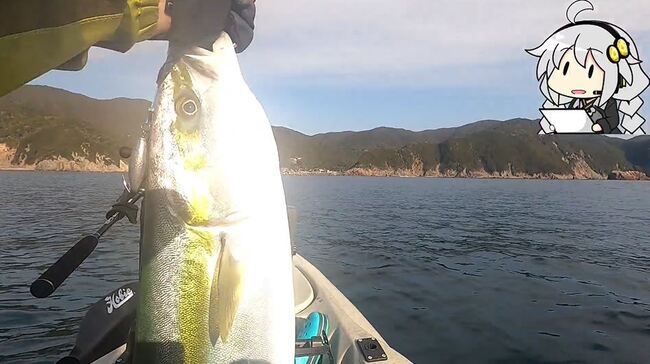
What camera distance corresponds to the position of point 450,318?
11672 mm

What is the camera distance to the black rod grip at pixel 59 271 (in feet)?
7.80

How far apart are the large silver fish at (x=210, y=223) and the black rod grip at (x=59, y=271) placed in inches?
30.2

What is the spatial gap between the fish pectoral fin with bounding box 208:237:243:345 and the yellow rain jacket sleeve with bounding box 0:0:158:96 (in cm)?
88

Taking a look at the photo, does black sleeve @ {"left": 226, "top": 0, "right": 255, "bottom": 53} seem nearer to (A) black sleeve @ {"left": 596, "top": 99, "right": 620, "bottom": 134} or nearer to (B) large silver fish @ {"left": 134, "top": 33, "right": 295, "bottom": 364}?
(B) large silver fish @ {"left": 134, "top": 33, "right": 295, "bottom": 364}

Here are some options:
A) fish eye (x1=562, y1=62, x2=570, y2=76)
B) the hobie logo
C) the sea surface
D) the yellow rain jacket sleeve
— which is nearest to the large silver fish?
the yellow rain jacket sleeve

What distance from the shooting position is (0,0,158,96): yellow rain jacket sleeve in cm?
148

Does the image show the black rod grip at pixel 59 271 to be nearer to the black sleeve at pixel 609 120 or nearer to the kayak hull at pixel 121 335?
the kayak hull at pixel 121 335

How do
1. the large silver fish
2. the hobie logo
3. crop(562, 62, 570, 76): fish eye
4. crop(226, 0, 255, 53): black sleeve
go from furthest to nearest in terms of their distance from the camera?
1. crop(562, 62, 570, 76): fish eye
2. the hobie logo
3. crop(226, 0, 255, 53): black sleeve
4. the large silver fish

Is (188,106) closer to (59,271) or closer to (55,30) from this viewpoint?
(55,30)

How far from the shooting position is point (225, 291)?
74.0 inches

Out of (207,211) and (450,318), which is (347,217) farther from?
(207,211)

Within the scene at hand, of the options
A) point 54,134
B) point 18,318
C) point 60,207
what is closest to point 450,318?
point 18,318

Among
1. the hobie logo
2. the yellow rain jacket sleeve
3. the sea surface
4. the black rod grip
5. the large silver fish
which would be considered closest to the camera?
the yellow rain jacket sleeve

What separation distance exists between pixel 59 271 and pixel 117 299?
2.37 meters
